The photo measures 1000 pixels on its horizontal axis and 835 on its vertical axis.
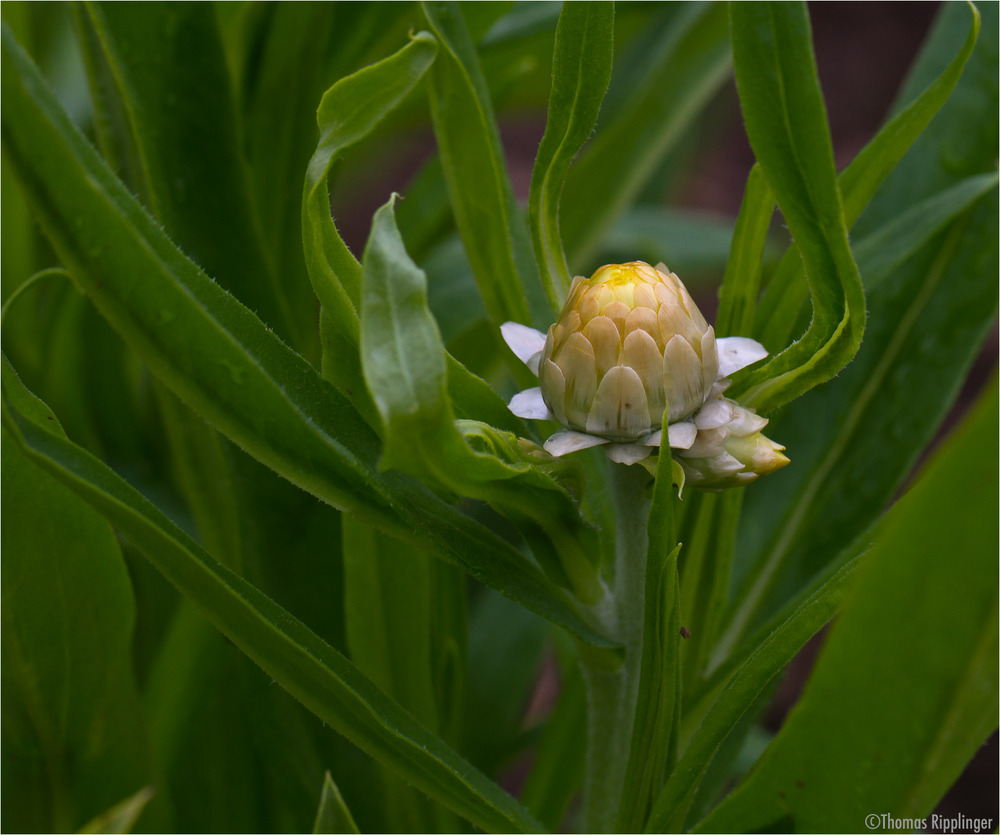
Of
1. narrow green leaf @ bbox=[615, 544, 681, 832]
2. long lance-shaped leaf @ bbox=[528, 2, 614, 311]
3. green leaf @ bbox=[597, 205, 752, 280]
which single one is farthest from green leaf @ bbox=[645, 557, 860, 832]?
green leaf @ bbox=[597, 205, 752, 280]

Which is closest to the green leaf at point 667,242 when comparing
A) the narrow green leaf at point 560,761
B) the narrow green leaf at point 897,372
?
the narrow green leaf at point 897,372

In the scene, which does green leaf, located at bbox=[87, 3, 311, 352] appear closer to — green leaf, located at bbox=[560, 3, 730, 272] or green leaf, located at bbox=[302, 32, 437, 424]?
green leaf, located at bbox=[302, 32, 437, 424]

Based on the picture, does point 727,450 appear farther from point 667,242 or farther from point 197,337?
point 667,242

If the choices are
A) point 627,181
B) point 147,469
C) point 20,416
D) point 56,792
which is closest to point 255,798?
point 56,792

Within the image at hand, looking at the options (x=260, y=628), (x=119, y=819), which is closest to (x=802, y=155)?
(x=260, y=628)

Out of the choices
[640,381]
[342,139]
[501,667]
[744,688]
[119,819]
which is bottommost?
[501,667]

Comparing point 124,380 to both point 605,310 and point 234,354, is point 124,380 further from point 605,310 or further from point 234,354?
point 605,310
